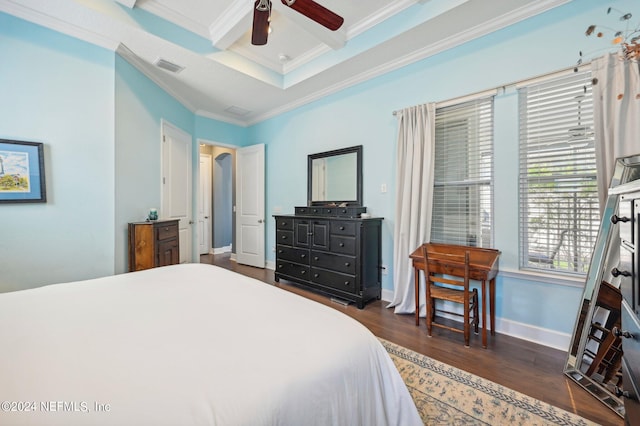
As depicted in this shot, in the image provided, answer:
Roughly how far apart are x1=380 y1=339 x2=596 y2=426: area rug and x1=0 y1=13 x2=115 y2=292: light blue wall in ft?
9.90

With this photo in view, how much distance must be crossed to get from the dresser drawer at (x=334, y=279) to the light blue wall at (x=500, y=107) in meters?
0.49

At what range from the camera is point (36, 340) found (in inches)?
37.6

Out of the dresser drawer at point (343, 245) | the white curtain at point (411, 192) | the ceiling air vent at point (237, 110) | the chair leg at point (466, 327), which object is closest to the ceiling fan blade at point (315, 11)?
the white curtain at point (411, 192)

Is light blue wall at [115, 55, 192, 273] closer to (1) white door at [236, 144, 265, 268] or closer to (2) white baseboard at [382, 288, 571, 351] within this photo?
(1) white door at [236, 144, 265, 268]

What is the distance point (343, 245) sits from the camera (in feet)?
10.5

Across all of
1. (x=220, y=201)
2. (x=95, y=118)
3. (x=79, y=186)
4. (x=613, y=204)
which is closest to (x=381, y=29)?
(x=613, y=204)

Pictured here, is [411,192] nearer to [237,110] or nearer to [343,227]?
[343,227]

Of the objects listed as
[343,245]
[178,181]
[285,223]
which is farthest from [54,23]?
[343,245]

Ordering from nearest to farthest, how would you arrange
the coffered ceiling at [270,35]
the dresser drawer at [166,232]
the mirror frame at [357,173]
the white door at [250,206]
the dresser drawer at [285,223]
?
the coffered ceiling at [270,35] → the dresser drawer at [166,232] → the mirror frame at [357,173] → the dresser drawer at [285,223] → the white door at [250,206]

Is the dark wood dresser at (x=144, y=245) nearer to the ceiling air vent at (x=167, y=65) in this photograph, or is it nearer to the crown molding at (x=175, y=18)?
the ceiling air vent at (x=167, y=65)

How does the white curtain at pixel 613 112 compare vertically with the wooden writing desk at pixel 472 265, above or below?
above

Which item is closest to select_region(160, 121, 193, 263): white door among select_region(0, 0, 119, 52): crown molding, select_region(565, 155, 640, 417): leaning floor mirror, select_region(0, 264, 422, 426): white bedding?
select_region(0, 0, 119, 52): crown molding

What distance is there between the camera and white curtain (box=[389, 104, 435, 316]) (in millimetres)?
2826

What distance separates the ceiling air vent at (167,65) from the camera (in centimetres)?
309
